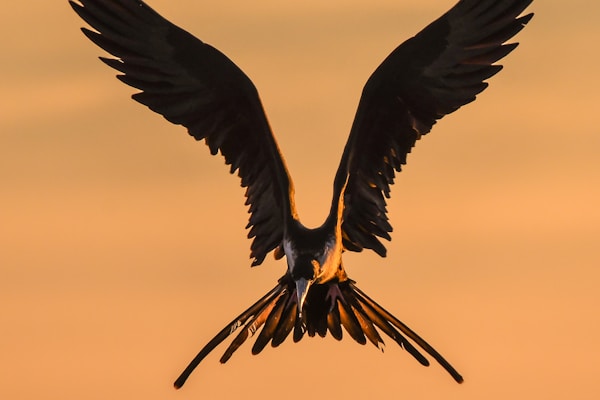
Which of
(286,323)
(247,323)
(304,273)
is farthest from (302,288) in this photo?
(247,323)

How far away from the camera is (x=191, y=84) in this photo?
45.7 feet

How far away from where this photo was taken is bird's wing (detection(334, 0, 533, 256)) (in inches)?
A: 528

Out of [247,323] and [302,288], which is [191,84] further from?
[302,288]

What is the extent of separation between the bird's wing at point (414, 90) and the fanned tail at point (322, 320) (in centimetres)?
83

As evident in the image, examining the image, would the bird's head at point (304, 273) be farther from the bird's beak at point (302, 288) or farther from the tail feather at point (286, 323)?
the tail feather at point (286, 323)

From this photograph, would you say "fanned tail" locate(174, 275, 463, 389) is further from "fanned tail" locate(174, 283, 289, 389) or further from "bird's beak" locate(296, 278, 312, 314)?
"bird's beak" locate(296, 278, 312, 314)

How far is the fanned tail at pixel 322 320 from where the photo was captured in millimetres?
12398

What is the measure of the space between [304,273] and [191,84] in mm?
3129

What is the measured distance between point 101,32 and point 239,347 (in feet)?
12.1

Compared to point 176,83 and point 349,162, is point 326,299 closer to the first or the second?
point 349,162

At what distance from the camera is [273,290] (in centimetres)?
1259

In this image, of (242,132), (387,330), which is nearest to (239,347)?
(387,330)

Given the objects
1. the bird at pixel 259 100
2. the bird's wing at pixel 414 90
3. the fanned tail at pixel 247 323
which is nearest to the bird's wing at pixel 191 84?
the bird at pixel 259 100

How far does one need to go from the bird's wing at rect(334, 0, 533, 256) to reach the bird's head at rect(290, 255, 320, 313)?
167 centimetres
